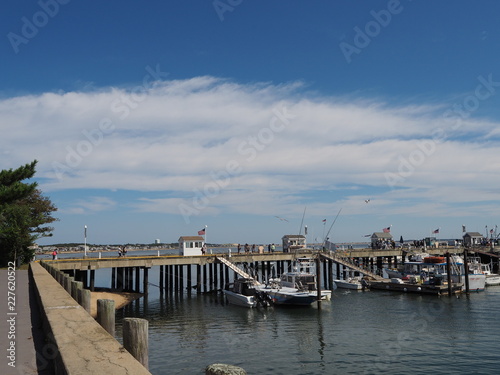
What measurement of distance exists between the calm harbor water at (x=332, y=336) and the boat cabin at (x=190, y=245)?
994 cm

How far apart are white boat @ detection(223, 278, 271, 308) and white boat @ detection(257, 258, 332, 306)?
0.75 meters

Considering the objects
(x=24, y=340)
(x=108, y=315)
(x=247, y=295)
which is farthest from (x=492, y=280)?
(x=108, y=315)

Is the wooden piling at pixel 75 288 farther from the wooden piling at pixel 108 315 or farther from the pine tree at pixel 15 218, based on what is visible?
the pine tree at pixel 15 218

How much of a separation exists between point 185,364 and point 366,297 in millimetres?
29822

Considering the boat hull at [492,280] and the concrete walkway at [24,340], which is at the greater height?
the concrete walkway at [24,340]

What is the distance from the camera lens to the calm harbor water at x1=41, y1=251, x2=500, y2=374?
22.9 metres

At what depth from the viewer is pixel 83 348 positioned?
6738 millimetres

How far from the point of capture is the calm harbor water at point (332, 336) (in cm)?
2292

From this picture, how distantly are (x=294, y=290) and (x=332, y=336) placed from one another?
1374 cm

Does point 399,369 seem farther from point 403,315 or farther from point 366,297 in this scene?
point 366,297

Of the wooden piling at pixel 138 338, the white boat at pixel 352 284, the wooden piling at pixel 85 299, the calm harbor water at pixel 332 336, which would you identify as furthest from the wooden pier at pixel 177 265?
the wooden piling at pixel 138 338

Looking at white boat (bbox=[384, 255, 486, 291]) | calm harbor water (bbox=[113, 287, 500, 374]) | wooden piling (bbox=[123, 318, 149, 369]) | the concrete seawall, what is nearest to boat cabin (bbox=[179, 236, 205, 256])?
calm harbor water (bbox=[113, 287, 500, 374])

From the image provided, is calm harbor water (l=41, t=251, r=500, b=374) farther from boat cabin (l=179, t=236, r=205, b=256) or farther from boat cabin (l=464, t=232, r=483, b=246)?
boat cabin (l=464, t=232, r=483, b=246)

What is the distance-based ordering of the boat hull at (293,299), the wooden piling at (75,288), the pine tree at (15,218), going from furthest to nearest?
the boat hull at (293,299) → the pine tree at (15,218) → the wooden piling at (75,288)
